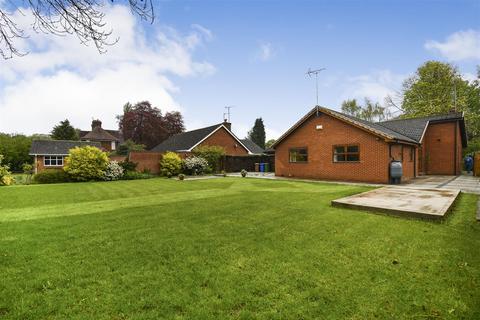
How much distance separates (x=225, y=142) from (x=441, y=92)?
29.8 meters

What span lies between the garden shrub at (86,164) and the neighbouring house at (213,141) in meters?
9.61

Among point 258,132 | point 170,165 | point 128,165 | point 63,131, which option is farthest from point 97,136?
point 170,165

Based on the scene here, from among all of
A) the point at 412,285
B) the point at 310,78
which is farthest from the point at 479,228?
the point at 310,78

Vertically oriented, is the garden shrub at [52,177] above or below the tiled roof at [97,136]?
below

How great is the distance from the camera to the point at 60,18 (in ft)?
11.5

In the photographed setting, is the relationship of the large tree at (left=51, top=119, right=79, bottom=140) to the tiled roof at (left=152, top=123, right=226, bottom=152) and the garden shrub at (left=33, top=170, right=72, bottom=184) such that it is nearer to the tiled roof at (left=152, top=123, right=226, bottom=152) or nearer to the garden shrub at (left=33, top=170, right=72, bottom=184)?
the tiled roof at (left=152, top=123, right=226, bottom=152)

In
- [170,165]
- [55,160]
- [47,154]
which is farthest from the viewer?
[55,160]

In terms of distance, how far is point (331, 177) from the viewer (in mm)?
17125

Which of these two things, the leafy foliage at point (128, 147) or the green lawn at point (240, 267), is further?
the leafy foliage at point (128, 147)

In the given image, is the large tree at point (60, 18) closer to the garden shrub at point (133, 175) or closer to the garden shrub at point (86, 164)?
the garden shrub at point (86, 164)

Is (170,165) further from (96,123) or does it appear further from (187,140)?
(96,123)

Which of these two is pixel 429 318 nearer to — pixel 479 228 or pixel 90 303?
pixel 90 303

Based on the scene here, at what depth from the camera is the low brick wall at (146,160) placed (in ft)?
73.5

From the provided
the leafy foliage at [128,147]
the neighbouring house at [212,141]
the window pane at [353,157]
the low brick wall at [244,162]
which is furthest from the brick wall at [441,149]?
the leafy foliage at [128,147]
